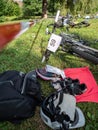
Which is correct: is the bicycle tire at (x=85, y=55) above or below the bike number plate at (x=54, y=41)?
below

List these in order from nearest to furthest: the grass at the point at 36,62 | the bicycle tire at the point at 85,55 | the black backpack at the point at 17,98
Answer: the black backpack at the point at 17,98 → the grass at the point at 36,62 → the bicycle tire at the point at 85,55

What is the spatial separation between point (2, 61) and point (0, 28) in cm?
279

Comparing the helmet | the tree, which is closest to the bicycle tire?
the helmet

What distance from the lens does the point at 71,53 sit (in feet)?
21.2

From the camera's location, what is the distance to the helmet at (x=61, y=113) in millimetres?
3592

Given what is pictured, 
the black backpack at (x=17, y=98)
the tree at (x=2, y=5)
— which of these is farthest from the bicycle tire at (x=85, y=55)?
the tree at (x=2, y=5)

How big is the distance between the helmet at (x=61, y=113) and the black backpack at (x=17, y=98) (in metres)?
0.19

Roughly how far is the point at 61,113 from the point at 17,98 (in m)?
0.66

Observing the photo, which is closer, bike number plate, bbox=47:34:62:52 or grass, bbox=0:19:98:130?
grass, bbox=0:19:98:130

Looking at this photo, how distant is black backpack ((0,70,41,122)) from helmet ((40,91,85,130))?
19 centimetres

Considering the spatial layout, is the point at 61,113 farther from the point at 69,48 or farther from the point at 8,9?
the point at 8,9

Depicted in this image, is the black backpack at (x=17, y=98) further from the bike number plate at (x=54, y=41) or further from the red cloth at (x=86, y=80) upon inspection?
the bike number plate at (x=54, y=41)

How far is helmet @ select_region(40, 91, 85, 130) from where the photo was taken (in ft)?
11.8

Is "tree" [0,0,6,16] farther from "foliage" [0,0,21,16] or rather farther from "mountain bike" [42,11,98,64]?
"mountain bike" [42,11,98,64]
